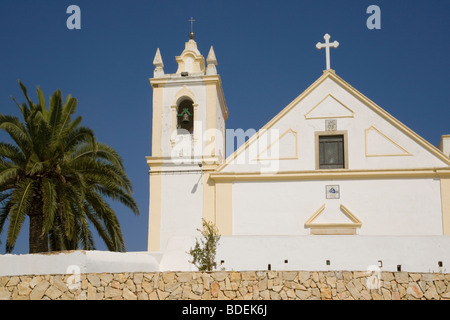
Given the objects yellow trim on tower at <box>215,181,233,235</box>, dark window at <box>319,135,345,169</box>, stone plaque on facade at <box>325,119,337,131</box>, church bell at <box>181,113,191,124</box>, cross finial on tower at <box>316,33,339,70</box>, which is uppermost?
cross finial on tower at <box>316,33,339,70</box>

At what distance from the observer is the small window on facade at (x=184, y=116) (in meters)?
29.4

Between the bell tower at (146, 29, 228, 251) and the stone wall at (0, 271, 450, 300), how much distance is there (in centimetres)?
786

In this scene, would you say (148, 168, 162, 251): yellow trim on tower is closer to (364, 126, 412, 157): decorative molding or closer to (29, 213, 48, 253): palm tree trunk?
(29, 213, 48, 253): palm tree trunk

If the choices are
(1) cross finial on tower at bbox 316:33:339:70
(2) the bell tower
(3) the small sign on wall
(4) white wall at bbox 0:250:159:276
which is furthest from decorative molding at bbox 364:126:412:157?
(4) white wall at bbox 0:250:159:276

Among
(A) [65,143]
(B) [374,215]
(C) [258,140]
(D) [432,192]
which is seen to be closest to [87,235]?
(A) [65,143]

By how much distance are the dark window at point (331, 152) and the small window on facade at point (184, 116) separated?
5.23 meters

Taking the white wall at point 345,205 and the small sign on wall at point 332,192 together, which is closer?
the white wall at point 345,205

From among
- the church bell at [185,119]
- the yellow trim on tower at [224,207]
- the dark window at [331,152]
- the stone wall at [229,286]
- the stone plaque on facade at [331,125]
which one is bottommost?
the stone wall at [229,286]

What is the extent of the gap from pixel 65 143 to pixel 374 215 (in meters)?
10.9

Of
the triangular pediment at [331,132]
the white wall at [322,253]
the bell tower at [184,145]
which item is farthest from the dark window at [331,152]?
the white wall at [322,253]

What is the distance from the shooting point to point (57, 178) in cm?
2377

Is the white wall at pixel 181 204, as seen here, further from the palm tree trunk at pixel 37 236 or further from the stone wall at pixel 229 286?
the stone wall at pixel 229 286

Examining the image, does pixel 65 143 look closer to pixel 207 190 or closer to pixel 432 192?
pixel 207 190

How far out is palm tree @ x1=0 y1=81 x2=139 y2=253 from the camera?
2281 cm
